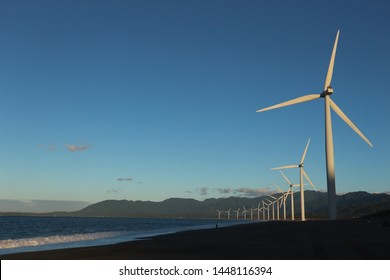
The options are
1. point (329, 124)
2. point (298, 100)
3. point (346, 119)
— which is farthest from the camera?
point (298, 100)

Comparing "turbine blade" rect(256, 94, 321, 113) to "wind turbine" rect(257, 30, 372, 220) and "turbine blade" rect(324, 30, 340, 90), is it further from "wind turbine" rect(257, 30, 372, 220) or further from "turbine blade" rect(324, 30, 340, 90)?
"turbine blade" rect(324, 30, 340, 90)

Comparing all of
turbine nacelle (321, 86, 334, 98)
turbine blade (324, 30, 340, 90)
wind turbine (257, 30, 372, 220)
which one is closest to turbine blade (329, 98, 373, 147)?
wind turbine (257, 30, 372, 220)

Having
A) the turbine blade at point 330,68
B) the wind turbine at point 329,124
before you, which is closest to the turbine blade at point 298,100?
the wind turbine at point 329,124

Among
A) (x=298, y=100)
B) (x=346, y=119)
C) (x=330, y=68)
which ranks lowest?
(x=346, y=119)

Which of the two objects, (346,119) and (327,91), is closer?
(346,119)

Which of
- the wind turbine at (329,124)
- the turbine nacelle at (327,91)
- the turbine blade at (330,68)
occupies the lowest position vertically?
the wind turbine at (329,124)

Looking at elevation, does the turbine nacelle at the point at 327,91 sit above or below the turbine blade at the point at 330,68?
below

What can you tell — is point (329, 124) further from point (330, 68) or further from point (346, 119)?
point (330, 68)

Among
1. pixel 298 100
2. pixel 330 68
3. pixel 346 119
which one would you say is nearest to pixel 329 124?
pixel 346 119

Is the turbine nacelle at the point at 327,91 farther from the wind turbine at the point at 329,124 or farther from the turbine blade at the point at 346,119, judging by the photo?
the turbine blade at the point at 346,119

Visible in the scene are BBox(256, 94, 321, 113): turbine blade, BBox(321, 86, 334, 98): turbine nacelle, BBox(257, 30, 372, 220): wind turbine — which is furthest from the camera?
BBox(321, 86, 334, 98): turbine nacelle

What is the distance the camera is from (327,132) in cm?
6197
